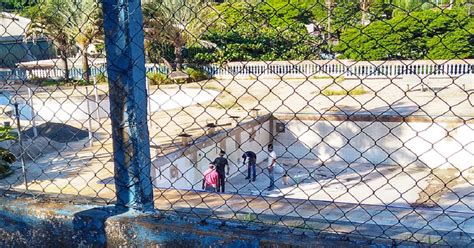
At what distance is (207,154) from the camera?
1499 cm

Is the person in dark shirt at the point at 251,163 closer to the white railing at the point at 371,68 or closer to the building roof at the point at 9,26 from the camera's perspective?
the white railing at the point at 371,68

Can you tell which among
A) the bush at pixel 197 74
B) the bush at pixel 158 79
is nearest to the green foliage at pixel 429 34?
the bush at pixel 158 79

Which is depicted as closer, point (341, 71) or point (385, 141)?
point (341, 71)

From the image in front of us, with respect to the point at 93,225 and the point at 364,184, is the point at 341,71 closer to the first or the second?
the point at 93,225

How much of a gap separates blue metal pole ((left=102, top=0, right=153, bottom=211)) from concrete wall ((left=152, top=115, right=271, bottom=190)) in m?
8.47

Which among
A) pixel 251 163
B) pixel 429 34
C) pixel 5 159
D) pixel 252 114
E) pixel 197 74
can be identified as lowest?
pixel 251 163

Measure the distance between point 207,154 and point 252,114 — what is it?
3.22m

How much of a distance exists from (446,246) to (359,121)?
15.7m

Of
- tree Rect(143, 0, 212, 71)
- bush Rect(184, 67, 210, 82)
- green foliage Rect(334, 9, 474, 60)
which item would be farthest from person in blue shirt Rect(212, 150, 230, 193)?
bush Rect(184, 67, 210, 82)

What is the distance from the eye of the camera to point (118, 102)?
242 cm

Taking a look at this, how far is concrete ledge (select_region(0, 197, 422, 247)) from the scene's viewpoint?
90.8 inches

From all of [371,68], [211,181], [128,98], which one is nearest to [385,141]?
[211,181]

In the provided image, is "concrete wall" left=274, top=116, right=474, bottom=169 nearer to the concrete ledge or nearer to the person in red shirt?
the person in red shirt

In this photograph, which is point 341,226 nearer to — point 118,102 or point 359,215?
point 118,102
